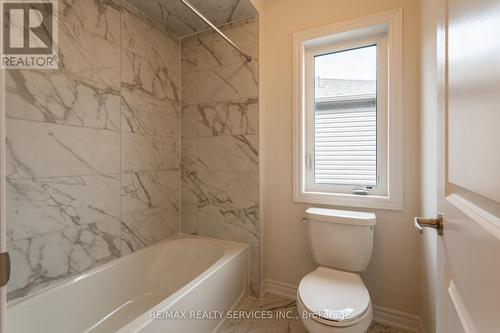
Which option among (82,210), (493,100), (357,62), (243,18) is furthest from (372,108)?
(82,210)

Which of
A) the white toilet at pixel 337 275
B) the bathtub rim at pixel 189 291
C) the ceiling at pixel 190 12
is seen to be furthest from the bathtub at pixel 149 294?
the ceiling at pixel 190 12

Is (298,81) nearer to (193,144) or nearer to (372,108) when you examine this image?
(372,108)

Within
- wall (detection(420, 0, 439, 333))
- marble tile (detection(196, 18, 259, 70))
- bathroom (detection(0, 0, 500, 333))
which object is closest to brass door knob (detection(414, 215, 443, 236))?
bathroom (detection(0, 0, 500, 333))

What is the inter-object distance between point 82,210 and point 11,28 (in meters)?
1.01

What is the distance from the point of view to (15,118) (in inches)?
43.3

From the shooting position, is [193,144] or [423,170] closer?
[423,170]

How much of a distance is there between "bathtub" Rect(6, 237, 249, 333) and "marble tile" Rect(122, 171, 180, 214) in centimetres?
35

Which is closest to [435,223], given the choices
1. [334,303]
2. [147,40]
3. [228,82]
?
[334,303]

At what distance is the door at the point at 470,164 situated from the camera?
0.34m

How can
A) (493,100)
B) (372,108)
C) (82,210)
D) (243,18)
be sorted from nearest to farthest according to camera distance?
(493,100)
(82,210)
(372,108)
(243,18)

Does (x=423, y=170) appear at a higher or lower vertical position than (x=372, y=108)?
lower

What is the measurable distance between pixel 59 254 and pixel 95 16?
58.3 inches

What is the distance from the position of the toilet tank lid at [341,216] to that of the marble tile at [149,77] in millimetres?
1577

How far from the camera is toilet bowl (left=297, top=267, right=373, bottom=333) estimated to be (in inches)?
41.4
